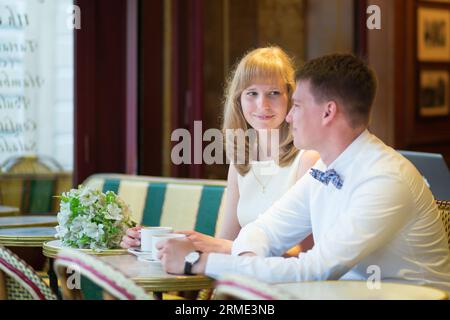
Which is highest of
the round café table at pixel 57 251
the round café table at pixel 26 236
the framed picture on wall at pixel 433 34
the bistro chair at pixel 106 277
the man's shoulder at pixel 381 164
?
the framed picture on wall at pixel 433 34

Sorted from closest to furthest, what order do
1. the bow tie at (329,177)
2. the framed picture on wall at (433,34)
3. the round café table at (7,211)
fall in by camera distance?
the bow tie at (329,177) → the round café table at (7,211) → the framed picture on wall at (433,34)

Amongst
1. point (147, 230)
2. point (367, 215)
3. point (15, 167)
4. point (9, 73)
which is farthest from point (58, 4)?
point (367, 215)

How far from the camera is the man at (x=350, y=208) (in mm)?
2135

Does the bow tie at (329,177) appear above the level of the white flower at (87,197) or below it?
above

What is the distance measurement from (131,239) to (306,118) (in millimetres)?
741

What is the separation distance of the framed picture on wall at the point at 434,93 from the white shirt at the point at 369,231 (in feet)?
14.0

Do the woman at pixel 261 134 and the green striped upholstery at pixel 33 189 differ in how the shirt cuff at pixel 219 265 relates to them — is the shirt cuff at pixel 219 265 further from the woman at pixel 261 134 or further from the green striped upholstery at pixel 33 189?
the green striped upholstery at pixel 33 189

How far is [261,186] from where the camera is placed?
3.24 metres

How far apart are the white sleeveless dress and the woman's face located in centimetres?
16

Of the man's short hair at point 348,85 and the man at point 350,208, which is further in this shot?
the man's short hair at point 348,85

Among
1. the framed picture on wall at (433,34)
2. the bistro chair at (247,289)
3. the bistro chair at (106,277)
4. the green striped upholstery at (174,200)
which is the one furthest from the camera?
the framed picture on wall at (433,34)

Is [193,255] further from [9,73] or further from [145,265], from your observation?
[9,73]

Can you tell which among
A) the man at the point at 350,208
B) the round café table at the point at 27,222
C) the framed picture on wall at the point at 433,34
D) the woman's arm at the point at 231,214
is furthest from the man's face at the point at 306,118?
Result: the framed picture on wall at the point at 433,34

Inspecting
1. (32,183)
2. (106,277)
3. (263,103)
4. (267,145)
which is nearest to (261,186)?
(267,145)
